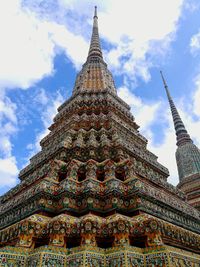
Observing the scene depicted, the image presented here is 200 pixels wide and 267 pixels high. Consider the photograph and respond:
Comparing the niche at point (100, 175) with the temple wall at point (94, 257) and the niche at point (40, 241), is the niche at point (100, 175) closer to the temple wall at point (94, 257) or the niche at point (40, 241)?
the niche at point (40, 241)

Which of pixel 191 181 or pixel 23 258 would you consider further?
pixel 191 181

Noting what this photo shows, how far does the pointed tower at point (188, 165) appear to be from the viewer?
1768cm

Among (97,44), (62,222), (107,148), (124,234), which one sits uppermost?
(97,44)

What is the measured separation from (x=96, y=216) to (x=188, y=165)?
612 inches

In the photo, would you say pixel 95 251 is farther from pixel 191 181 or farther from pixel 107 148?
pixel 191 181

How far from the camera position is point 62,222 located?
5.98 m

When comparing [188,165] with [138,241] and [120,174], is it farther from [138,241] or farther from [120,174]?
Answer: [138,241]

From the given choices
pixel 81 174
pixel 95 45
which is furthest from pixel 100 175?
pixel 95 45

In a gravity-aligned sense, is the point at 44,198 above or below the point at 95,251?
above

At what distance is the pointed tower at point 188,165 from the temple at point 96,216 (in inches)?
273

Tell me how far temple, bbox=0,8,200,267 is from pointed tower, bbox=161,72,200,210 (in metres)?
6.93

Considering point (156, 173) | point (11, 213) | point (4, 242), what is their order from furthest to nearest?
point (156, 173) < point (11, 213) < point (4, 242)

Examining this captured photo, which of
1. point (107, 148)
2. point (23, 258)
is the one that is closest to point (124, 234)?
point (23, 258)

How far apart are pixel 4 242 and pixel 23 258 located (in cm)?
196
